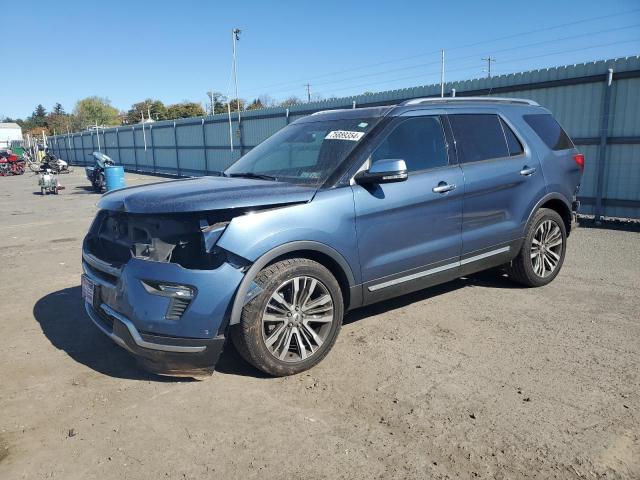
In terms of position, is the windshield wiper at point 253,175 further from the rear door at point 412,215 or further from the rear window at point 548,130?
the rear window at point 548,130

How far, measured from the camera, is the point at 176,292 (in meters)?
3.09

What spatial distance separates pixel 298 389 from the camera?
3320mm

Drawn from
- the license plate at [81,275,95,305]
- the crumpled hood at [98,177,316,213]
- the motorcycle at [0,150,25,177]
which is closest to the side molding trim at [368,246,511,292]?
the crumpled hood at [98,177,316,213]

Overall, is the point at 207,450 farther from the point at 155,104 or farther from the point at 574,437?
the point at 155,104

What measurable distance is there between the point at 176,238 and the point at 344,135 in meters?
1.67

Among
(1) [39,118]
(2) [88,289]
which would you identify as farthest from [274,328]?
(1) [39,118]

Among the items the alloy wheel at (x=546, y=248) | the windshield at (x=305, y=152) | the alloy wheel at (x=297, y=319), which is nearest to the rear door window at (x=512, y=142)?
the alloy wheel at (x=546, y=248)

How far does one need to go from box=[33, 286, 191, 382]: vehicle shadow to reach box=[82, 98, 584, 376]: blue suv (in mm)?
407

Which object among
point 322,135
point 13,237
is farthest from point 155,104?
point 322,135

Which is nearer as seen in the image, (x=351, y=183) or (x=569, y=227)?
(x=351, y=183)

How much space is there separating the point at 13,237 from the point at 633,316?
10.2m

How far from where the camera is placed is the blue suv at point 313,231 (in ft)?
10.3

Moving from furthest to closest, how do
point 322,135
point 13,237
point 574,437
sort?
point 13,237 → point 322,135 → point 574,437

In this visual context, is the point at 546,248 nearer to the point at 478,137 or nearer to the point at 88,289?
the point at 478,137
